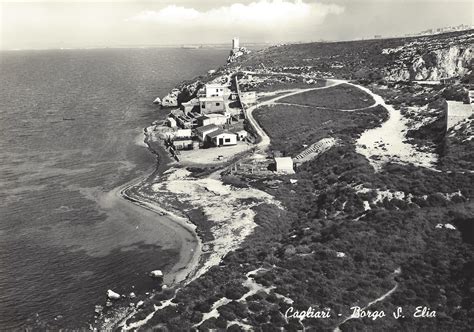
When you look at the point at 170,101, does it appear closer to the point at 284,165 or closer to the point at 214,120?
the point at 214,120

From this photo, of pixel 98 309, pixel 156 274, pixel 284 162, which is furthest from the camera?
pixel 284 162

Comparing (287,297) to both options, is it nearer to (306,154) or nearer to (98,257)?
(98,257)

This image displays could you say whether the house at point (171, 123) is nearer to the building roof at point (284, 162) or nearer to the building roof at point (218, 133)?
the building roof at point (218, 133)

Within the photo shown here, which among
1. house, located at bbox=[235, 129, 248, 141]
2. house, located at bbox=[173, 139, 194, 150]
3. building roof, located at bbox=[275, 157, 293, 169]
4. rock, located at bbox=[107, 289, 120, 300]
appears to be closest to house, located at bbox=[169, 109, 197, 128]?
house, located at bbox=[173, 139, 194, 150]

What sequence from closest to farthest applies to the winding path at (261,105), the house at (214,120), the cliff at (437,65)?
1. the winding path at (261,105)
2. the house at (214,120)
3. the cliff at (437,65)

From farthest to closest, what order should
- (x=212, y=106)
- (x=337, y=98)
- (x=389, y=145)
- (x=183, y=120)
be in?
1. (x=337, y=98)
2. (x=212, y=106)
3. (x=183, y=120)
4. (x=389, y=145)

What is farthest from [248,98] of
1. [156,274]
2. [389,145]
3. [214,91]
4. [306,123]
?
[156,274]

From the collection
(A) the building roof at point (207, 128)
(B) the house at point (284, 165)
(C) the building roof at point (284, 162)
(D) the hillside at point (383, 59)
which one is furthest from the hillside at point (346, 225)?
(D) the hillside at point (383, 59)
